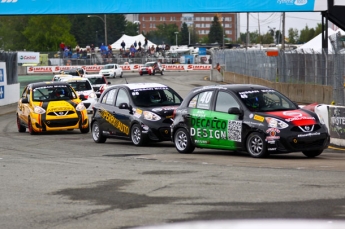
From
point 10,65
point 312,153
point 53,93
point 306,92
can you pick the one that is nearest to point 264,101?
point 312,153

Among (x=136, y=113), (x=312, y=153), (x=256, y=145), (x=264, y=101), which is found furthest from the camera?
(x=136, y=113)

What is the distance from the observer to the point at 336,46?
23188 millimetres

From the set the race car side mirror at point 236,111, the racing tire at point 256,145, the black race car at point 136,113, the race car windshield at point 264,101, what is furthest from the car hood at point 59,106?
the racing tire at point 256,145

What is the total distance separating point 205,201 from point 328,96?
21455 mm

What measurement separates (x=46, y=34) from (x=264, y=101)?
117480 mm

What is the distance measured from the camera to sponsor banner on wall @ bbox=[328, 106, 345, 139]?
1753cm

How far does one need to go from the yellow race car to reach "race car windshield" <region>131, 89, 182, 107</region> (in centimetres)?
485

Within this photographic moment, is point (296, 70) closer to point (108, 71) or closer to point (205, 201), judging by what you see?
point (205, 201)

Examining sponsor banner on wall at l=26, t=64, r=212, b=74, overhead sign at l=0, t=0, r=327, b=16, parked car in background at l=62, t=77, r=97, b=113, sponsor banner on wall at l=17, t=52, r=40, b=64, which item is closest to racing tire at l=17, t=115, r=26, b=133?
parked car in background at l=62, t=77, r=97, b=113

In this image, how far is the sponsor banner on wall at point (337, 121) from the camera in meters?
17.5

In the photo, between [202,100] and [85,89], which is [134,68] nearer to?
[85,89]

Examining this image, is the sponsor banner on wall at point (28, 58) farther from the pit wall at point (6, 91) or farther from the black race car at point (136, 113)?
the black race car at point (136, 113)

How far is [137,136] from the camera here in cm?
1869

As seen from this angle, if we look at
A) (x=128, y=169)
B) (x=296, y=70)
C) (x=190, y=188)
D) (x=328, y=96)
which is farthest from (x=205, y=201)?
(x=296, y=70)
